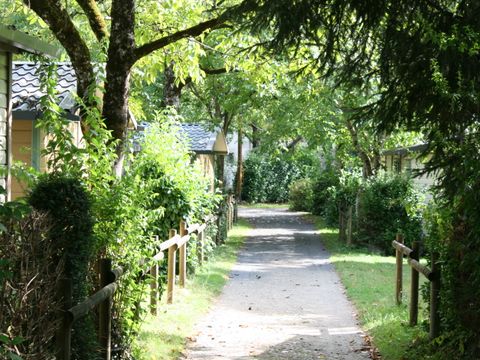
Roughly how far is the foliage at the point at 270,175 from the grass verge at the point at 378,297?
2750cm

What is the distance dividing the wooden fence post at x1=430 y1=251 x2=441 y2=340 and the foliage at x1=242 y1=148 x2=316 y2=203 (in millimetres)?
41767

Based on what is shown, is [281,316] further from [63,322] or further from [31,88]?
[63,322]

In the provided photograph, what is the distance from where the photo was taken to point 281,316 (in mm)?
11805

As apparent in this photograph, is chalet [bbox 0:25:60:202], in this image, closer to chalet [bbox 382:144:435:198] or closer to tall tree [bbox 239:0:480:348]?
tall tree [bbox 239:0:480:348]

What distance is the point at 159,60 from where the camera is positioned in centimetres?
1355

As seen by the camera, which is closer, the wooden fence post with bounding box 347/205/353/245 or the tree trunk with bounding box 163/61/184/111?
the tree trunk with bounding box 163/61/184/111

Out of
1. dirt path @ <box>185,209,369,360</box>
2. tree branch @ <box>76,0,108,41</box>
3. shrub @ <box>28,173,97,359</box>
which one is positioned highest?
tree branch @ <box>76,0,108,41</box>

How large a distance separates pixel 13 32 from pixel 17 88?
5630 millimetres

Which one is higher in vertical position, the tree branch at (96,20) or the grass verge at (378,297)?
the tree branch at (96,20)

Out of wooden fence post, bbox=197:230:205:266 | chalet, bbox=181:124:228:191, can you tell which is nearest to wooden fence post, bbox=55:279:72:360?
wooden fence post, bbox=197:230:205:266

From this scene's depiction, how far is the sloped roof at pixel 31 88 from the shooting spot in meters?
11.8

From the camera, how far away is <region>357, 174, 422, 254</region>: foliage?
74.1 feet

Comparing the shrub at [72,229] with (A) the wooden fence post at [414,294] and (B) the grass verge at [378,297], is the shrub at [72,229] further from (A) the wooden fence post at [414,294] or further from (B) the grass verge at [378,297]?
(A) the wooden fence post at [414,294]

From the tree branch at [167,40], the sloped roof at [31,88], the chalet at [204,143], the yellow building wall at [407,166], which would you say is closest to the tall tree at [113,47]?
the tree branch at [167,40]
